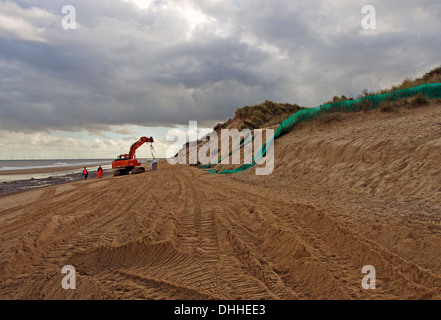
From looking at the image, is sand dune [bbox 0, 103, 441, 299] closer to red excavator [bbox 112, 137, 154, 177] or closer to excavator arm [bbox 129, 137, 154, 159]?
red excavator [bbox 112, 137, 154, 177]

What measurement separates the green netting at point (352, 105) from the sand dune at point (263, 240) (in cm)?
337

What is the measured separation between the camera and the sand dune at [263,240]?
3.53 m

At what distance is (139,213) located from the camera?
775 centimetres

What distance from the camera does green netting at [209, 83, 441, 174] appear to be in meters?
12.3

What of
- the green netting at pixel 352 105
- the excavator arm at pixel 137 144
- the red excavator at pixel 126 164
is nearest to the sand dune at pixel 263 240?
the green netting at pixel 352 105

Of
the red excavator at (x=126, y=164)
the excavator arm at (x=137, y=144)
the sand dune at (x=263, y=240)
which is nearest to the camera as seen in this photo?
the sand dune at (x=263, y=240)

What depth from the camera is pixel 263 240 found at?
5.09 metres

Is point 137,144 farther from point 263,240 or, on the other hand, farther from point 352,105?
point 263,240

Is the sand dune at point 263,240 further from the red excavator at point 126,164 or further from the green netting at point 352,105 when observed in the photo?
the red excavator at point 126,164

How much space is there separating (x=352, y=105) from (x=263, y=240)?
13419mm

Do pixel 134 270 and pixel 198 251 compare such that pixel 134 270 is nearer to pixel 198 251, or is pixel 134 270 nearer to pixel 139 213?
pixel 198 251

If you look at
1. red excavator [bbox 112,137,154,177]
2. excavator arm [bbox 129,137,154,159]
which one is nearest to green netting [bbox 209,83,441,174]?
red excavator [bbox 112,137,154,177]

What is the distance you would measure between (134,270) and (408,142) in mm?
9058

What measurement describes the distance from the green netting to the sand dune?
337 centimetres
